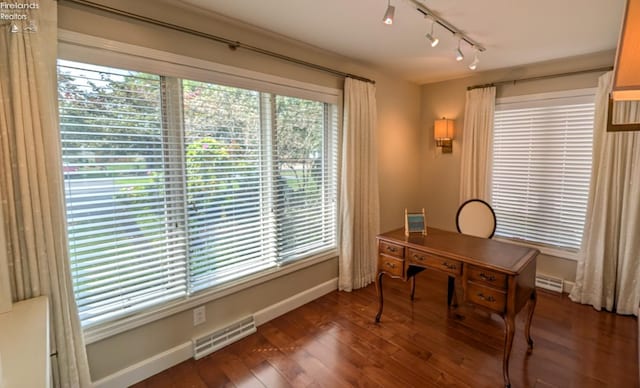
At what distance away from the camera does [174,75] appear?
2023 millimetres

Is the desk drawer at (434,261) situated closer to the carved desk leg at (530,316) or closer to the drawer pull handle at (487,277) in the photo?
the drawer pull handle at (487,277)

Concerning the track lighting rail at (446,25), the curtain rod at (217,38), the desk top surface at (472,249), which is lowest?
the desk top surface at (472,249)

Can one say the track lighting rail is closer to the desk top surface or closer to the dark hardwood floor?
the desk top surface

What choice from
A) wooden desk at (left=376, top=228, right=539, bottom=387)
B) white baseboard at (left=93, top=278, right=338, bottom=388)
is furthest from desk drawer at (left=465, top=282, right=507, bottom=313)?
white baseboard at (left=93, top=278, right=338, bottom=388)

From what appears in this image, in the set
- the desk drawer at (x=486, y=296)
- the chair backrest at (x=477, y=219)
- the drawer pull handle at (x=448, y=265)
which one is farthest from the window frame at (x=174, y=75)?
the chair backrest at (x=477, y=219)

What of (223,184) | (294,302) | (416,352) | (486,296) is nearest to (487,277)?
(486,296)

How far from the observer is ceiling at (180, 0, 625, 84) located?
1990 mm

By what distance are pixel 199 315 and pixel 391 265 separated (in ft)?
5.11

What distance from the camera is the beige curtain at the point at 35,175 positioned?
56.4 inches

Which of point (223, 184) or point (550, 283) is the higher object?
point (223, 184)

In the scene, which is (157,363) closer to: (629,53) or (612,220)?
(629,53)

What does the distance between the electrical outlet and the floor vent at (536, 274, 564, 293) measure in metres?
3.53

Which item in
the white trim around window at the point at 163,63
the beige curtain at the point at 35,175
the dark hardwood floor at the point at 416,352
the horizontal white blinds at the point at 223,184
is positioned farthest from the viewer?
the horizontal white blinds at the point at 223,184

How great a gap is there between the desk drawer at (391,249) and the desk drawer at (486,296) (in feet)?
1.77
